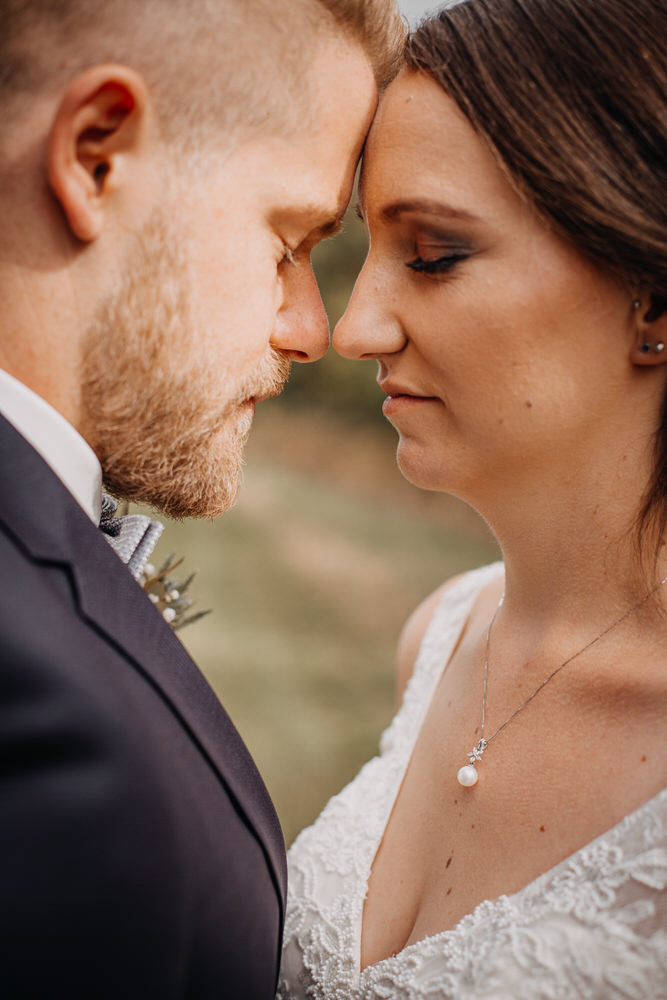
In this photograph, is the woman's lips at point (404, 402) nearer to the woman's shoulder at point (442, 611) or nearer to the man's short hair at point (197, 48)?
the man's short hair at point (197, 48)

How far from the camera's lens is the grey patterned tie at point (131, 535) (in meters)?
1.97

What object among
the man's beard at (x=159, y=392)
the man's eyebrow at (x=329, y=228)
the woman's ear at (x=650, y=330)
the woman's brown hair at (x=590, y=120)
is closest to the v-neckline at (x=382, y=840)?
the woman's ear at (x=650, y=330)

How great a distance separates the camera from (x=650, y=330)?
186cm

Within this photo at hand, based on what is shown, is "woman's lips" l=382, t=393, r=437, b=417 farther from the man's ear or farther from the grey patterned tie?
the man's ear

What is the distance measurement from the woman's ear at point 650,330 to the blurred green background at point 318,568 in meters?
4.73

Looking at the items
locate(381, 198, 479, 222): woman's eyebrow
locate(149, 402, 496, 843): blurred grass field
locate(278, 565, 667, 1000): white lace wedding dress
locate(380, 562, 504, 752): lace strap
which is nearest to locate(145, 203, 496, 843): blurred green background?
locate(149, 402, 496, 843): blurred grass field

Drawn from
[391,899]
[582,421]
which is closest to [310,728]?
[391,899]

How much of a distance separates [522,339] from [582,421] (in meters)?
0.24

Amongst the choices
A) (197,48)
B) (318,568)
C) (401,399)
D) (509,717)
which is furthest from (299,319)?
(318,568)

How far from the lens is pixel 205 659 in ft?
26.0

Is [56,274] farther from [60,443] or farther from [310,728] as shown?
[310,728]

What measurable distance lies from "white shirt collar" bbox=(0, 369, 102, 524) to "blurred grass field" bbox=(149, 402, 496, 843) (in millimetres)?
4684

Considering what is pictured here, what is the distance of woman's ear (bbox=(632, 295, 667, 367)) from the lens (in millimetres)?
1848

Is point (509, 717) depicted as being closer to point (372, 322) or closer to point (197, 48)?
point (372, 322)
